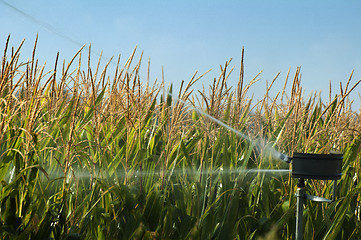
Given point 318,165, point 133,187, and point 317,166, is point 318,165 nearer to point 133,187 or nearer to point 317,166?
point 317,166

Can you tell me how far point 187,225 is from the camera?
5.69 feet

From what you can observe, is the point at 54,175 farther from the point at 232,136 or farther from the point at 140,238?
the point at 232,136

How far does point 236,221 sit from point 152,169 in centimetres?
46

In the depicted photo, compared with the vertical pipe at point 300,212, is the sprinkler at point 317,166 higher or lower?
higher

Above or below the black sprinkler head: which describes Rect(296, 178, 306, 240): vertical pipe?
below

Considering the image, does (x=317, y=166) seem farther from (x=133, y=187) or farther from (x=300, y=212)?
(x=133, y=187)

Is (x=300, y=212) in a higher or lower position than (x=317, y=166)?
lower

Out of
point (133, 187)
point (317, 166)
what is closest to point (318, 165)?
point (317, 166)

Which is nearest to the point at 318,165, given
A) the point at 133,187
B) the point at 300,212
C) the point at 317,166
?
the point at 317,166

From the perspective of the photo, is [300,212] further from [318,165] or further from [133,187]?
[133,187]

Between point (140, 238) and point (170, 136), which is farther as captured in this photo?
point (170, 136)

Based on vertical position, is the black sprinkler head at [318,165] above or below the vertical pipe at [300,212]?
above

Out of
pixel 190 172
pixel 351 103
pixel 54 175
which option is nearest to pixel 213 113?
pixel 190 172

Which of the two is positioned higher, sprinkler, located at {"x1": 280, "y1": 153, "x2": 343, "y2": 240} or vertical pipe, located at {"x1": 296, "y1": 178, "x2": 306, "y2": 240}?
sprinkler, located at {"x1": 280, "y1": 153, "x2": 343, "y2": 240}
